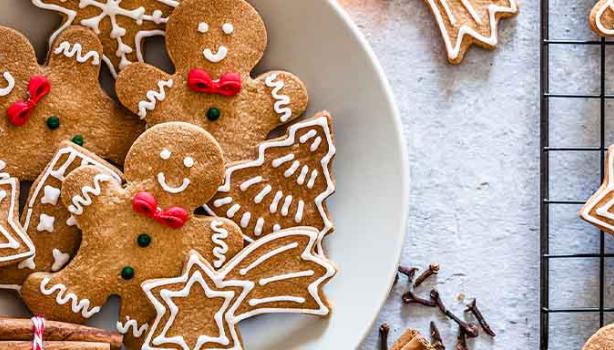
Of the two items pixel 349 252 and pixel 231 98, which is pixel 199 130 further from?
pixel 349 252

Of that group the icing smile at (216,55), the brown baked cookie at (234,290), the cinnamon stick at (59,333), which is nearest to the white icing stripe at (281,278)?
the brown baked cookie at (234,290)

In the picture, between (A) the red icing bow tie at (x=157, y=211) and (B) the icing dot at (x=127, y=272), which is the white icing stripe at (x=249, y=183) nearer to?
(A) the red icing bow tie at (x=157, y=211)

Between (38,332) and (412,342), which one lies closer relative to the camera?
(38,332)

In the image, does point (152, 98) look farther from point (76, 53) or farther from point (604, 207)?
point (604, 207)

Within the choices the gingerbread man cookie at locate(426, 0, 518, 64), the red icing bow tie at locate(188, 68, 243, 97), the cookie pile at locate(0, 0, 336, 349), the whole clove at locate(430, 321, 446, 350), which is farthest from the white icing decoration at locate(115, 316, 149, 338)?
the gingerbread man cookie at locate(426, 0, 518, 64)

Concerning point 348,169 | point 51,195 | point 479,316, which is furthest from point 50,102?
point 479,316

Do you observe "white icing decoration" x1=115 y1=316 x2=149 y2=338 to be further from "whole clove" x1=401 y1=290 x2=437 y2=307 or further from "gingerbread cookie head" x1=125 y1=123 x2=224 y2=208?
"whole clove" x1=401 y1=290 x2=437 y2=307
